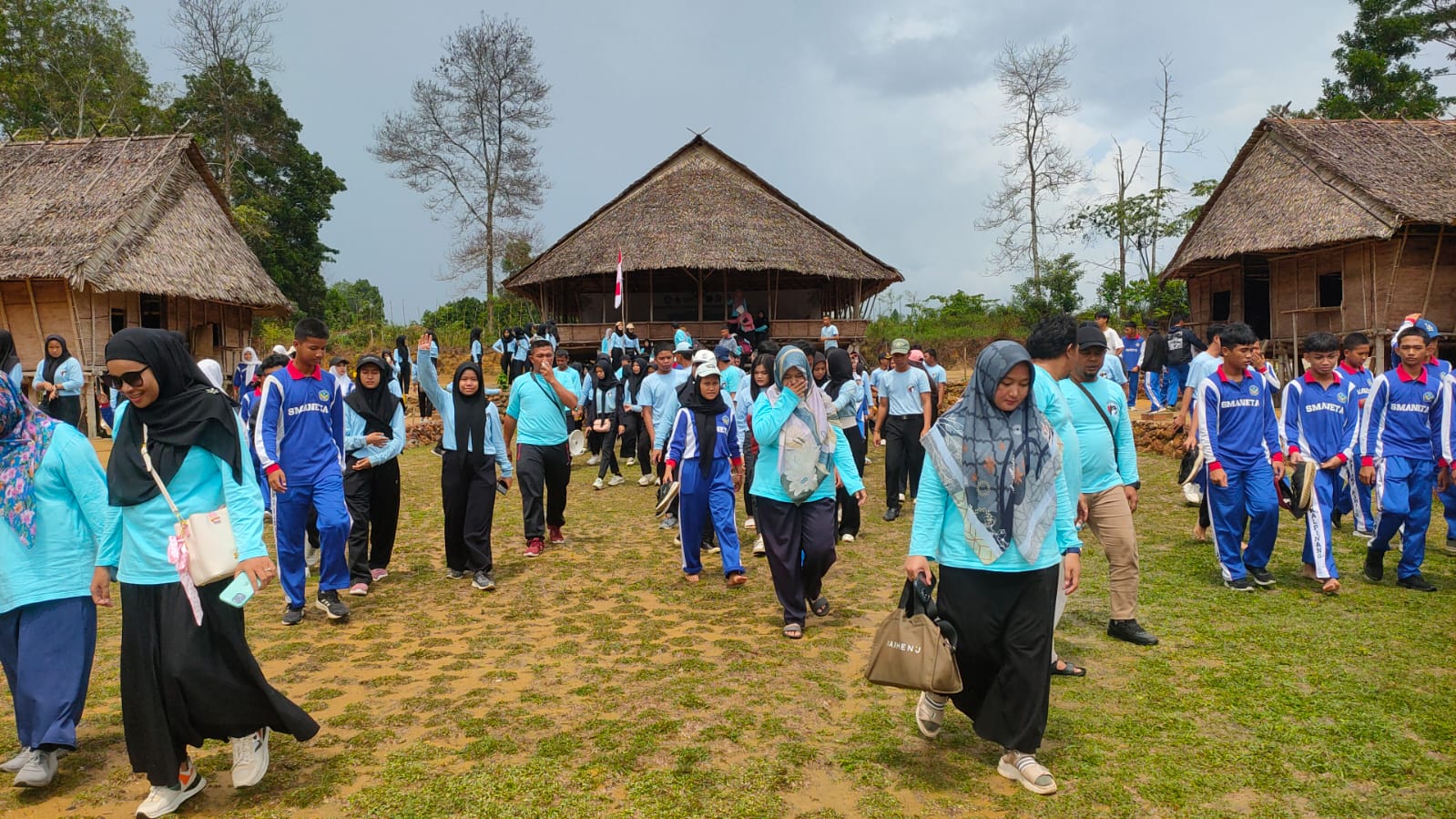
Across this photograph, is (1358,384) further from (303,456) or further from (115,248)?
(115,248)

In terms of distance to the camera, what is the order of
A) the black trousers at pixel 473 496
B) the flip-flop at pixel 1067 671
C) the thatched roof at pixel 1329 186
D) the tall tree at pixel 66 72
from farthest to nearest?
1. the tall tree at pixel 66 72
2. the thatched roof at pixel 1329 186
3. the black trousers at pixel 473 496
4. the flip-flop at pixel 1067 671

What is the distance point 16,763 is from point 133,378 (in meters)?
1.76

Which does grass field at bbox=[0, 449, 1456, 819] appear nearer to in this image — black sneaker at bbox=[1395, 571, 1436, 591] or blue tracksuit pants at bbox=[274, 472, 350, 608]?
black sneaker at bbox=[1395, 571, 1436, 591]

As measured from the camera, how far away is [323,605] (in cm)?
587

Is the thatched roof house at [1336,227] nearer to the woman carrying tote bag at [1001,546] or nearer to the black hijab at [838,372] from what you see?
the black hijab at [838,372]

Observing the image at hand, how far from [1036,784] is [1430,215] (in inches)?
760

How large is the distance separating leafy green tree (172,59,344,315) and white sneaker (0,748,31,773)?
32535 mm

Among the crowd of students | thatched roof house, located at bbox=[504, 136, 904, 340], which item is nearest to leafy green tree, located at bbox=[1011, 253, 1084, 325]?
thatched roof house, located at bbox=[504, 136, 904, 340]

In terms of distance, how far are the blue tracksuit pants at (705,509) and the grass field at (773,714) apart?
35 centimetres

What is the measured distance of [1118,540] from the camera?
485 centimetres

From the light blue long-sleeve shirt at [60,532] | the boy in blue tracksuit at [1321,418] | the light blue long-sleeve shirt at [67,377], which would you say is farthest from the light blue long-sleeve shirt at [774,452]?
the light blue long-sleeve shirt at [67,377]

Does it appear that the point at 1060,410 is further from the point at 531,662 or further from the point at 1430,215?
the point at 1430,215

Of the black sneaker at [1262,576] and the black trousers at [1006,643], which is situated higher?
the black trousers at [1006,643]

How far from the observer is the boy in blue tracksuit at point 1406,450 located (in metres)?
5.98
